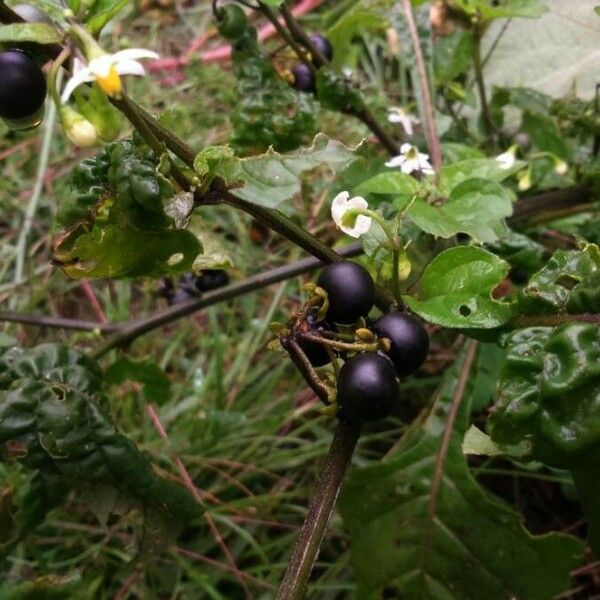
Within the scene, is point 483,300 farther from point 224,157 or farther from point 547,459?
point 224,157

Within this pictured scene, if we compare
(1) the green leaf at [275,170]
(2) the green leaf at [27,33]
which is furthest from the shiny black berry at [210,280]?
(2) the green leaf at [27,33]

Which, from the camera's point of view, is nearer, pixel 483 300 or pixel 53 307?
pixel 483 300


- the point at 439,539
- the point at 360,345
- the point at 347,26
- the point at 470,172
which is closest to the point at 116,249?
the point at 360,345

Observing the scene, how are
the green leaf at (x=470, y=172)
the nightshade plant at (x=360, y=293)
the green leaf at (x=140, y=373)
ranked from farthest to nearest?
the green leaf at (x=140, y=373) < the green leaf at (x=470, y=172) < the nightshade plant at (x=360, y=293)

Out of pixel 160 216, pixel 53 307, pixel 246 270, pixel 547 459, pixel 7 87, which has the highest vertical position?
pixel 7 87

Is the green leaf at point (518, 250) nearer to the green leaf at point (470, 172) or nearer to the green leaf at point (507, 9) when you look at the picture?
the green leaf at point (470, 172)

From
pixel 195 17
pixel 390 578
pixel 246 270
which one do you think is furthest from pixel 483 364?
pixel 195 17

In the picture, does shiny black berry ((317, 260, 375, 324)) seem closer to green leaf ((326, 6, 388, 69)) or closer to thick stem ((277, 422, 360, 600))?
thick stem ((277, 422, 360, 600))
